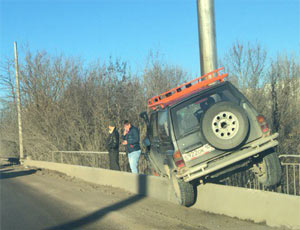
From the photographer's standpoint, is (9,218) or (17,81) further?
(17,81)

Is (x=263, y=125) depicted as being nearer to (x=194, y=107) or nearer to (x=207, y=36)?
(x=194, y=107)

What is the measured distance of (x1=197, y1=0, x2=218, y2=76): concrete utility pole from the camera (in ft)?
30.4

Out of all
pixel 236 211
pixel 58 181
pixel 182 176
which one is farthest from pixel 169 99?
pixel 58 181

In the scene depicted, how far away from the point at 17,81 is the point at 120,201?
15.5 meters

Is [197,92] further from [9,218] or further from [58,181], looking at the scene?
[58,181]

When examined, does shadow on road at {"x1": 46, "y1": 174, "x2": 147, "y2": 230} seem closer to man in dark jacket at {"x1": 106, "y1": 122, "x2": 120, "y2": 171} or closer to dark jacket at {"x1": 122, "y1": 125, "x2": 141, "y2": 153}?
dark jacket at {"x1": 122, "y1": 125, "x2": 141, "y2": 153}

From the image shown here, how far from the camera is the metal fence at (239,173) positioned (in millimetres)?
7098

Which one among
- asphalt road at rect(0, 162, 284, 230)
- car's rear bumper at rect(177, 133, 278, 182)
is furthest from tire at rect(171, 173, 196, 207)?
car's rear bumper at rect(177, 133, 278, 182)

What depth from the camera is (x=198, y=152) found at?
6184 millimetres

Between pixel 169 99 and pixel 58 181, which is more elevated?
pixel 169 99

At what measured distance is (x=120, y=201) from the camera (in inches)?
316

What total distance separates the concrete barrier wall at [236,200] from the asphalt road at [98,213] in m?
0.15

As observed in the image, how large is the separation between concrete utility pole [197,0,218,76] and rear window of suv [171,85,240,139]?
109 inches

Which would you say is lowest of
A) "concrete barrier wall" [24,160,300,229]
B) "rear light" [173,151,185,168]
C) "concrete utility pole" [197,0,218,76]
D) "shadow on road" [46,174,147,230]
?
"shadow on road" [46,174,147,230]
